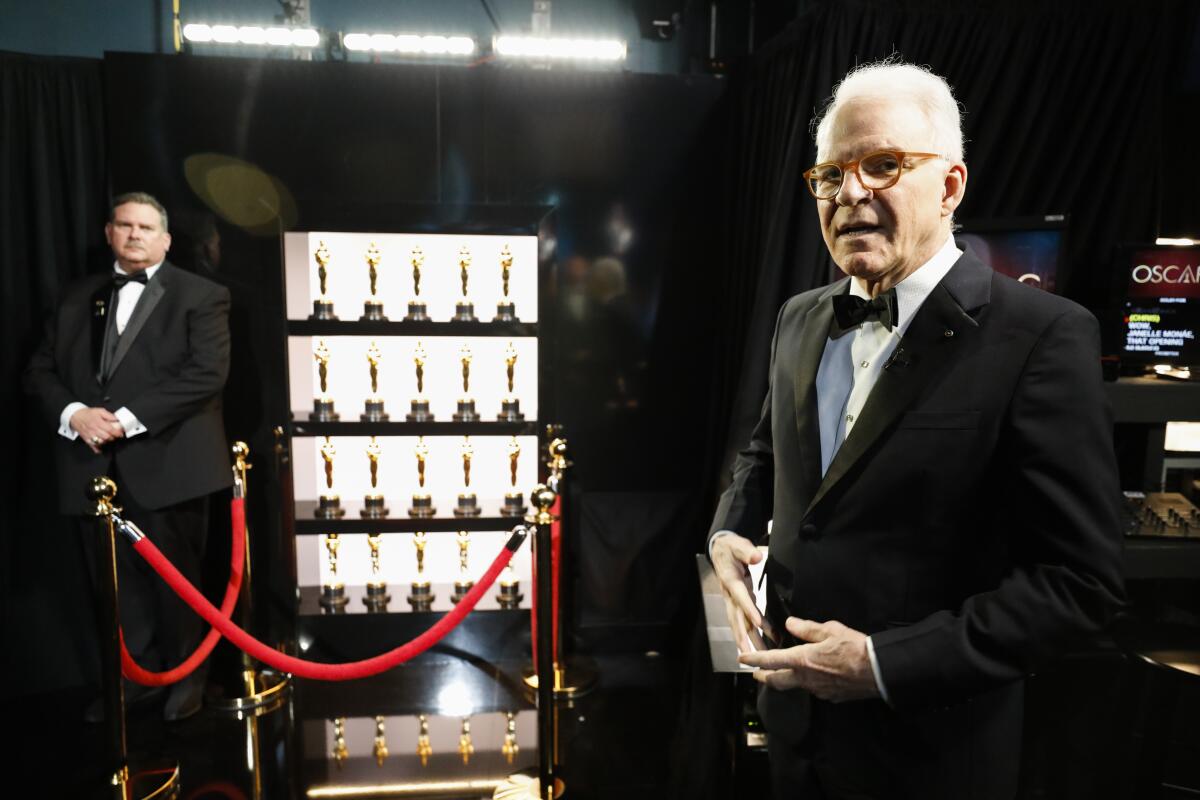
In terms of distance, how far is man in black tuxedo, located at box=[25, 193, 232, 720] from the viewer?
3.15 metres

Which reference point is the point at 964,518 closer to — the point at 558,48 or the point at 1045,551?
the point at 1045,551

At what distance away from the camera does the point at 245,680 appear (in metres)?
3.40

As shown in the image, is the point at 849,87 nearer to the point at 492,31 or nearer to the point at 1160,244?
the point at 1160,244

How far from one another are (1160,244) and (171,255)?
3.95 metres

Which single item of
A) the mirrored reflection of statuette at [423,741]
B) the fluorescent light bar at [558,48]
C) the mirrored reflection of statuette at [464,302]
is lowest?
the mirrored reflection of statuette at [423,741]

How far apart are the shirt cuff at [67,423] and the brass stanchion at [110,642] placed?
0.72 m

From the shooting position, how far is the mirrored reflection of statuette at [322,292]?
11.5 feet

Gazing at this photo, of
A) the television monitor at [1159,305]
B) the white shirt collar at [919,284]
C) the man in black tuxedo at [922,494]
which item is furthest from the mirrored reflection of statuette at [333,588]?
the television monitor at [1159,305]

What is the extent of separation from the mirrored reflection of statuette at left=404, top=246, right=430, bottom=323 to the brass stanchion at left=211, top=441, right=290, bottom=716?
3.00 ft

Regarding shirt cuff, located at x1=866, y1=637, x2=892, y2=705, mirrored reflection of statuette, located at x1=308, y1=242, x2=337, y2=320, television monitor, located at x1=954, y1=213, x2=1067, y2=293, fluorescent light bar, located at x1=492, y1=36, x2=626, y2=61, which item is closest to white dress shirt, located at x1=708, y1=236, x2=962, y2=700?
shirt cuff, located at x1=866, y1=637, x2=892, y2=705

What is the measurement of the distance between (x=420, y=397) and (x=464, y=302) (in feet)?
1.64

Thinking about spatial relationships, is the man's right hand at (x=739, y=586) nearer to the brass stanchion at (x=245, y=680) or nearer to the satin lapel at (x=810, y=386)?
the satin lapel at (x=810, y=386)

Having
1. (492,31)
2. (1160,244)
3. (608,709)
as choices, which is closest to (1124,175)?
(1160,244)

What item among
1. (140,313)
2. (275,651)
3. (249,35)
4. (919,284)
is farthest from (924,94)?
(249,35)
